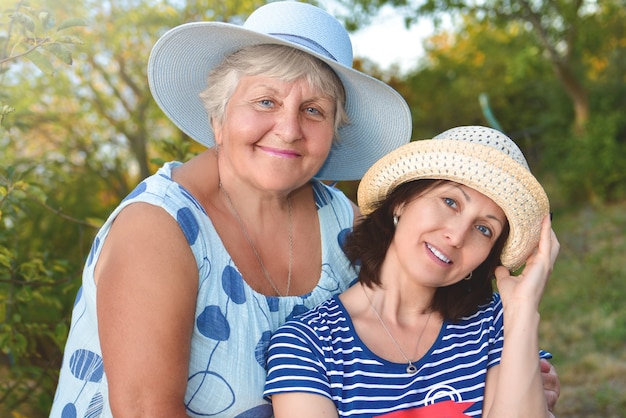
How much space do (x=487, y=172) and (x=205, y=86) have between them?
105 cm

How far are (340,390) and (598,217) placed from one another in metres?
10.2

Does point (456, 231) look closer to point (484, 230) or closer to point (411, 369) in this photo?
point (484, 230)

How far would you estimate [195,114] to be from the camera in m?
2.68

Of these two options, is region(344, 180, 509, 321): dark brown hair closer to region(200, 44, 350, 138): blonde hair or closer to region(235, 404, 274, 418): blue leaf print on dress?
region(200, 44, 350, 138): blonde hair

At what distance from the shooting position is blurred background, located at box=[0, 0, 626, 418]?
9.68 ft

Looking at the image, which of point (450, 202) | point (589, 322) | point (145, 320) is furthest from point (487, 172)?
point (589, 322)

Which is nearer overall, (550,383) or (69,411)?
(69,411)

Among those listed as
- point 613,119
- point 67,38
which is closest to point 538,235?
point 67,38

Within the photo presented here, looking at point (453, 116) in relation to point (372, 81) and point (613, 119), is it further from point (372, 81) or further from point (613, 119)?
point (372, 81)

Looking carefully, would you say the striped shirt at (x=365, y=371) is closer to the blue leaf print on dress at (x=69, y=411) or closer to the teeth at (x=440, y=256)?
the teeth at (x=440, y=256)

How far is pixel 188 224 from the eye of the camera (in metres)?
2.06

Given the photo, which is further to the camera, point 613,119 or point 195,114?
point 613,119

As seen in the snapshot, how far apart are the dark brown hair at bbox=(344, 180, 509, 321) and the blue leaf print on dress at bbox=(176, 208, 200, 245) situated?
2.09 feet

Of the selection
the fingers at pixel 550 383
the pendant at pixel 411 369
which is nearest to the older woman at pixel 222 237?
the pendant at pixel 411 369
